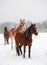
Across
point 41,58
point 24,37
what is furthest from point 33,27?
point 41,58

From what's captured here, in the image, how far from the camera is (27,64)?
6.04 metres

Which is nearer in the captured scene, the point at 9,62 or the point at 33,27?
the point at 9,62

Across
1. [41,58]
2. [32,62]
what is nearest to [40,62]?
[32,62]

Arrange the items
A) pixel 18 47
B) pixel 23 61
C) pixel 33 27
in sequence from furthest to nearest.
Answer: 1. pixel 18 47
2. pixel 33 27
3. pixel 23 61

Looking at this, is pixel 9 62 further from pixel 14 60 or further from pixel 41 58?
pixel 41 58

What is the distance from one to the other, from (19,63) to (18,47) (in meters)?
1.49

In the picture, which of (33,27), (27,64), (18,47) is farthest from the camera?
(18,47)

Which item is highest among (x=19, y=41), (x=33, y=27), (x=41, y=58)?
(x=33, y=27)

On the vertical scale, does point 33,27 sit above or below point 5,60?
above

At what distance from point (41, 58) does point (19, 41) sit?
34.4 inches

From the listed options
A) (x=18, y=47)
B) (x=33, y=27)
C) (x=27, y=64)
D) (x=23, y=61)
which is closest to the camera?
(x=27, y=64)

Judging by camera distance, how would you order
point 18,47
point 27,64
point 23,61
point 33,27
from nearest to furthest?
point 27,64 < point 23,61 < point 33,27 < point 18,47

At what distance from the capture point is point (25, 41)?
6.93 meters

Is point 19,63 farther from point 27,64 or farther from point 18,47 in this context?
point 18,47
